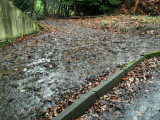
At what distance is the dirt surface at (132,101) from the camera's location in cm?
318

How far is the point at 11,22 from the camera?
8.23 metres

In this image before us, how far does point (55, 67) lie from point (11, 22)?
15.0ft

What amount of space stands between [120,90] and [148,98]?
2.15ft

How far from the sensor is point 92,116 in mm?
3158

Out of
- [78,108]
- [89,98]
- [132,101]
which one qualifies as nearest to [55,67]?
[89,98]

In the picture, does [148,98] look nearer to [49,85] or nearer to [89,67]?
[89,67]

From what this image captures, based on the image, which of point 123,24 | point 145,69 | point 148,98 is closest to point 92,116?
point 148,98

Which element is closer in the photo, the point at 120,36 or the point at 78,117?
the point at 78,117

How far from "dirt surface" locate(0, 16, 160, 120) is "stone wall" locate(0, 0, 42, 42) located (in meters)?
0.85

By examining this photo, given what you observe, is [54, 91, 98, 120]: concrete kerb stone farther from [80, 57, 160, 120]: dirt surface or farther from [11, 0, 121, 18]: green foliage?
[11, 0, 121, 18]: green foliage

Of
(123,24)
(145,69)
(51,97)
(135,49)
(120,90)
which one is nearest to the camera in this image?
(51,97)

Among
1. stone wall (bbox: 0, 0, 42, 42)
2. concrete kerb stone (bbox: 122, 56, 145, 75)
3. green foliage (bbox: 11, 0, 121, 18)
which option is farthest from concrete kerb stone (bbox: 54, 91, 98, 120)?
green foliage (bbox: 11, 0, 121, 18)

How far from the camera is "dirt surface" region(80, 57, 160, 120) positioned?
10.4 ft

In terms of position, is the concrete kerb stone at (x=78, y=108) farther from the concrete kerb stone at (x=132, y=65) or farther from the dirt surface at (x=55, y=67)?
the concrete kerb stone at (x=132, y=65)
